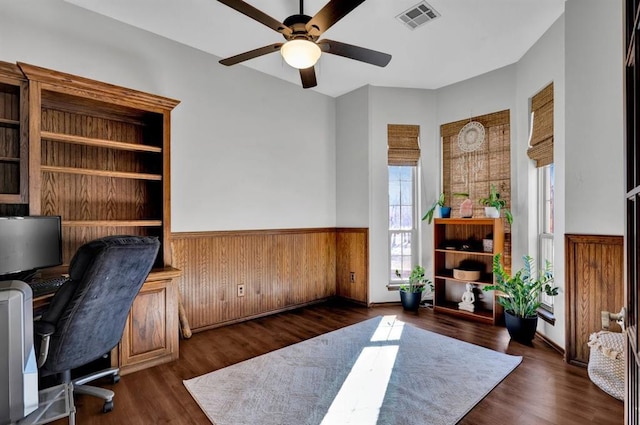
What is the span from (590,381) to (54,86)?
442 centimetres

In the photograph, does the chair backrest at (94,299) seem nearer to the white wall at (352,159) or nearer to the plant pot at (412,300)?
the white wall at (352,159)

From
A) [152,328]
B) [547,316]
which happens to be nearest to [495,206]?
[547,316]

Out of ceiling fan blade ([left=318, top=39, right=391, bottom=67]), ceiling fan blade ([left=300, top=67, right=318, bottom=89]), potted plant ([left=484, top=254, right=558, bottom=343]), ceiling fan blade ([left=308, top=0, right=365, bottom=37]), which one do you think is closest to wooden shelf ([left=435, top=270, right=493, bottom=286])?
potted plant ([left=484, top=254, right=558, bottom=343])

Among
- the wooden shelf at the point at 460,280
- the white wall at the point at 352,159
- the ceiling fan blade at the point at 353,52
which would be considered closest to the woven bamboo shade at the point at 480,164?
the wooden shelf at the point at 460,280

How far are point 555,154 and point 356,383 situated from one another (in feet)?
8.83

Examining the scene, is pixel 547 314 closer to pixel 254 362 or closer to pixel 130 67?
pixel 254 362

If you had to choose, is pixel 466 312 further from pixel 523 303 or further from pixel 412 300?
pixel 523 303

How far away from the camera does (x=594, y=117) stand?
2.50m

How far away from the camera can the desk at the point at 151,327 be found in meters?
2.47

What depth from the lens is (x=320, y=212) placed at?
4.61 metres

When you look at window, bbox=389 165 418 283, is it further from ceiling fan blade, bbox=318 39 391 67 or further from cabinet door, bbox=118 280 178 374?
cabinet door, bbox=118 280 178 374

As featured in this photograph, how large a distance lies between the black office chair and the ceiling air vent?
277 centimetres

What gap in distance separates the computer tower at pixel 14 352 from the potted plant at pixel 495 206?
3.95 m

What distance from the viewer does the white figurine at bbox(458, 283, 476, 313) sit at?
12.8ft
